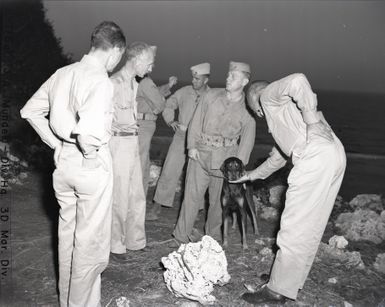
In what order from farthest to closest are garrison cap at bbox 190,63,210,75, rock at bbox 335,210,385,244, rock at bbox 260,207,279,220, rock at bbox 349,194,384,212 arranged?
1. rock at bbox 349,194,384,212
2. rock at bbox 260,207,279,220
3. garrison cap at bbox 190,63,210,75
4. rock at bbox 335,210,385,244

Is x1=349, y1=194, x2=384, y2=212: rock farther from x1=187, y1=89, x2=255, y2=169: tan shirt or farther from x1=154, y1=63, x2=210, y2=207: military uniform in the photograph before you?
x1=187, y1=89, x2=255, y2=169: tan shirt

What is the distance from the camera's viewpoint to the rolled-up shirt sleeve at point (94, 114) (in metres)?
2.41

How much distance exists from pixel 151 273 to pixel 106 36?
2.60 m

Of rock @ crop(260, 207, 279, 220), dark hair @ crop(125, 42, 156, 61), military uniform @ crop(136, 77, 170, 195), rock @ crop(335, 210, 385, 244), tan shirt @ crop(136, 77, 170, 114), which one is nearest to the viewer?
dark hair @ crop(125, 42, 156, 61)

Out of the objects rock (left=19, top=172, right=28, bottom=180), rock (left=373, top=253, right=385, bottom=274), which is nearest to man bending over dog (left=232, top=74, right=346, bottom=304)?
rock (left=373, top=253, right=385, bottom=274)

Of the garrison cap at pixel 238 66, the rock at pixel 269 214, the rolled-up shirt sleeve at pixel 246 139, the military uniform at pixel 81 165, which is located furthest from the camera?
the rock at pixel 269 214

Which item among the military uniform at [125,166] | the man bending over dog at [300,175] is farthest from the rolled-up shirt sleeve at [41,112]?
the man bending over dog at [300,175]

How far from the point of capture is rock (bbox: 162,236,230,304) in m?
3.44

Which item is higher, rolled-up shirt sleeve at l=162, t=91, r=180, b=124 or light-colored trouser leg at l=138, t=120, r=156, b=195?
rolled-up shirt sleeve at l=162, t=91, r=180, b=124

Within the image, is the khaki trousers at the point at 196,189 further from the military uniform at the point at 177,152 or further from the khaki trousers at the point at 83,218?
the khaki trousers at the point at 83,218

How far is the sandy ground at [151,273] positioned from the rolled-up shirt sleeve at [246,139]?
4.22 ft

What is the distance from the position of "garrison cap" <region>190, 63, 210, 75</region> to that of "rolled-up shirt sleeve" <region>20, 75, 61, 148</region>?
11.1 feet

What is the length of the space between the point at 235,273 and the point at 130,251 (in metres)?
1.34

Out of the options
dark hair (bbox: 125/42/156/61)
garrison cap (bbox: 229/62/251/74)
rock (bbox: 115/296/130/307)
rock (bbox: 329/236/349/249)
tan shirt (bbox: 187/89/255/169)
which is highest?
dark hair (bbox: 125/42/156/61)
